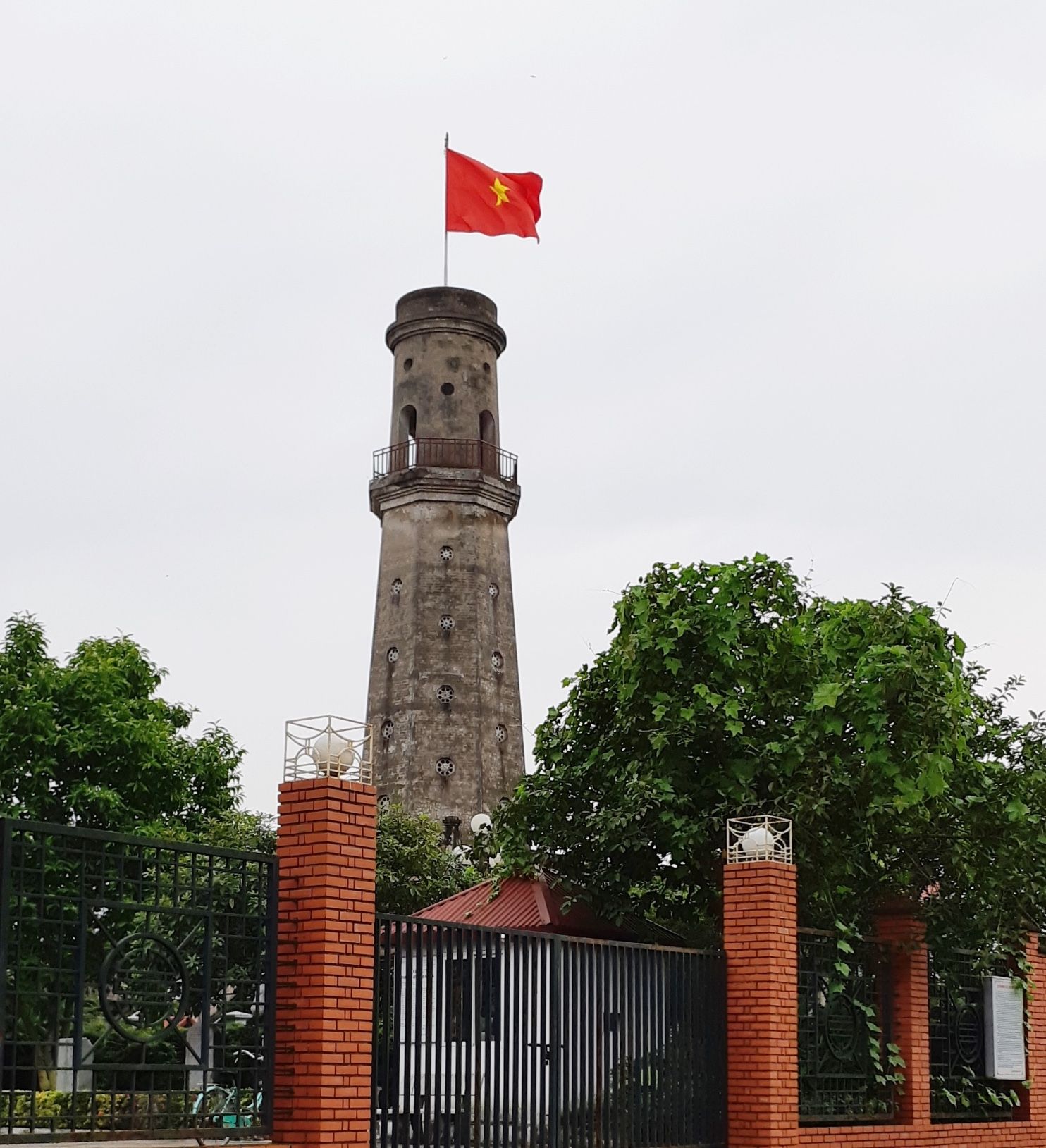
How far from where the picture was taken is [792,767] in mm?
15328

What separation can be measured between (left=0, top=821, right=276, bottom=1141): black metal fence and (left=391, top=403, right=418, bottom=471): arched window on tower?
3353 cm

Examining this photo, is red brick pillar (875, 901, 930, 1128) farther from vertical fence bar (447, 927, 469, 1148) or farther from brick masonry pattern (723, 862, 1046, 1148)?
vertical fence bar (447, 927, 469, 1148)

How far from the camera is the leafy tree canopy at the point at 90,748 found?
85.9 feet

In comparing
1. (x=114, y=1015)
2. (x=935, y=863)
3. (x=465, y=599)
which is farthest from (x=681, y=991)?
(x=465, y=599)

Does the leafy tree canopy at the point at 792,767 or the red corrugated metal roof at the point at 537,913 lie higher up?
the leafy tree canopy at the point at 792,767

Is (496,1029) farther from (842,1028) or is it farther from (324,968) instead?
(842,1028)

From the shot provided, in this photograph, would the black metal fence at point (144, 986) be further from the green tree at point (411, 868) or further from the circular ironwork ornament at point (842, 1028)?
the green tree at point (411, 868)

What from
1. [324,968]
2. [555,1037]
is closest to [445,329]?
[555,1037]

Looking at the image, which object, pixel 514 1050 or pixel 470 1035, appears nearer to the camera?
pixel 470 1035

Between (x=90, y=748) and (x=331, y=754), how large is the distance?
59.0ft

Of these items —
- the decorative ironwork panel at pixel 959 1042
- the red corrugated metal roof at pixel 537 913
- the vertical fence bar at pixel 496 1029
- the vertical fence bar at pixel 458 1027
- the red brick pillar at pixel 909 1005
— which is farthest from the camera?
the red corrugated metal roof at pixel 537 913

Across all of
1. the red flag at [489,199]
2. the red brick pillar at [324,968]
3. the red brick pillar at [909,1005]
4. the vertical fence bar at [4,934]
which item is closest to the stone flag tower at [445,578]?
the red flag at [489,199]

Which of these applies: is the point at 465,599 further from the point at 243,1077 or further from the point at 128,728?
the point at 243,1077

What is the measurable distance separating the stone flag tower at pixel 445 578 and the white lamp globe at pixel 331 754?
3167cm
